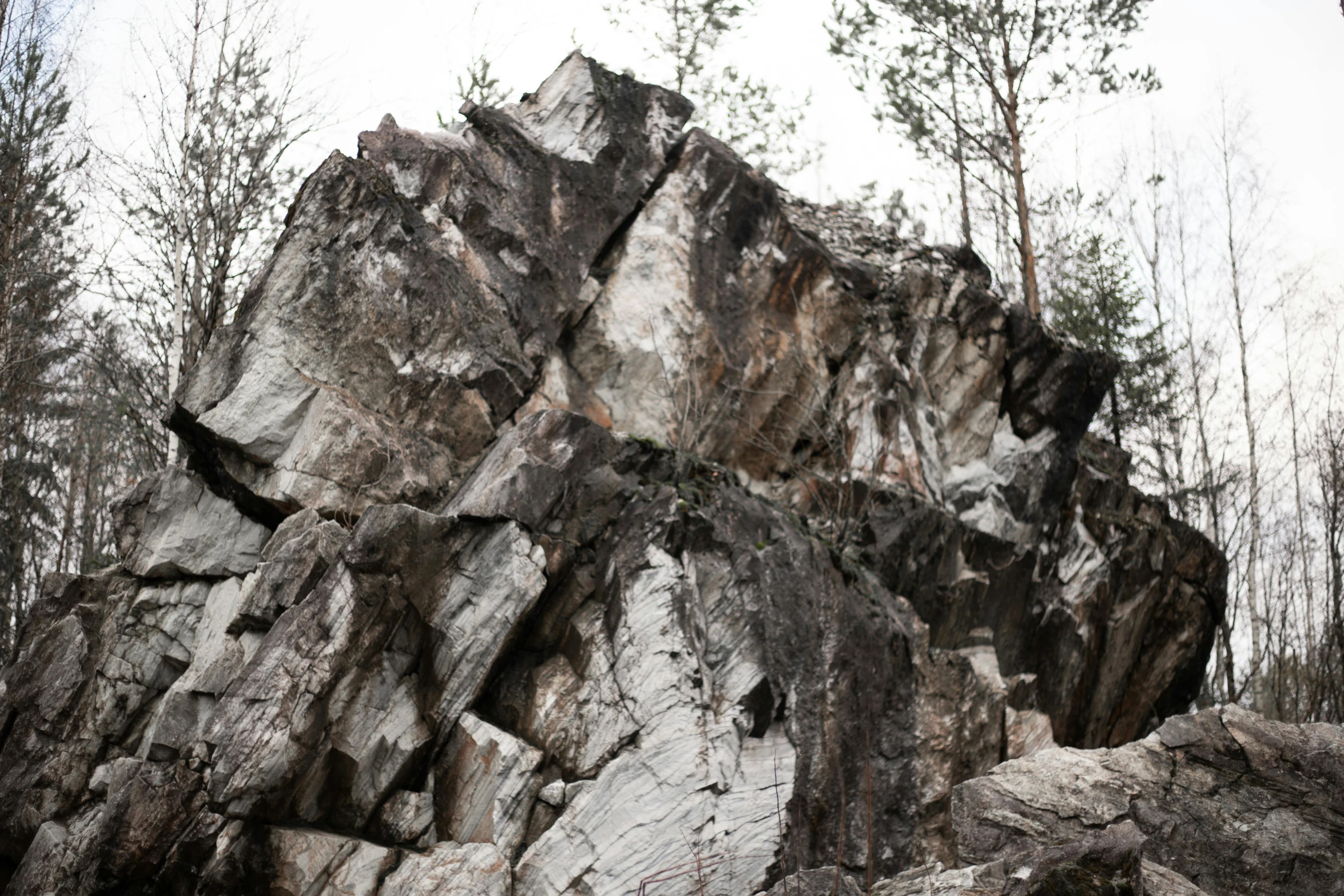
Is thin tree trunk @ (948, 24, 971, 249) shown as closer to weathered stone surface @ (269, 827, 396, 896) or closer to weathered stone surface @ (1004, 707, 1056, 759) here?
weathered stone surface @ (1004, 707, 1056, 759)

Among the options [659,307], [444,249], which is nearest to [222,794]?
[444,249]

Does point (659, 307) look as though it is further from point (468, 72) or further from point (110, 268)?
point (110, 268)

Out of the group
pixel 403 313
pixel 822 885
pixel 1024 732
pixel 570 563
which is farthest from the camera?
pixel 1024 732

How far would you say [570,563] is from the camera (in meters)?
8.76

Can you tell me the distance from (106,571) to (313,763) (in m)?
3.73

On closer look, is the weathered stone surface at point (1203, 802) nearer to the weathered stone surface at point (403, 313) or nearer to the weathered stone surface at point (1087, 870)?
the weathered stone surface at point (1087, 870)

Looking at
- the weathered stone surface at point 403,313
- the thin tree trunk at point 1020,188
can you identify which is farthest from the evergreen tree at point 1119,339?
the weathered stone surface at point 403,313

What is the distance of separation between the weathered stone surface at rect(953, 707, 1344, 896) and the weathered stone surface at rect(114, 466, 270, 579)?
6.87 meters

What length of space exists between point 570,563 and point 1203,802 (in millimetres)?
5045

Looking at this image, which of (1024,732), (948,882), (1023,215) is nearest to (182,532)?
(948,882)

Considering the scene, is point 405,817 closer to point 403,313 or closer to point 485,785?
point 485,785

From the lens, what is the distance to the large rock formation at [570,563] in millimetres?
7559

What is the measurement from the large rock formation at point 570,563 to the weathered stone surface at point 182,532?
4 centimetres

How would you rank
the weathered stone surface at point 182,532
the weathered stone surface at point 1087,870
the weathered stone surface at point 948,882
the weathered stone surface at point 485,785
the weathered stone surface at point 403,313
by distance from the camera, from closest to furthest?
the weathered stone surface at point 1087,870 < the weathered stone surface at point 948,882 < the weathered stone surface at point 485,785 < the weathered stone surface at point 182,532 < the weathered stone surface at point 403,313
